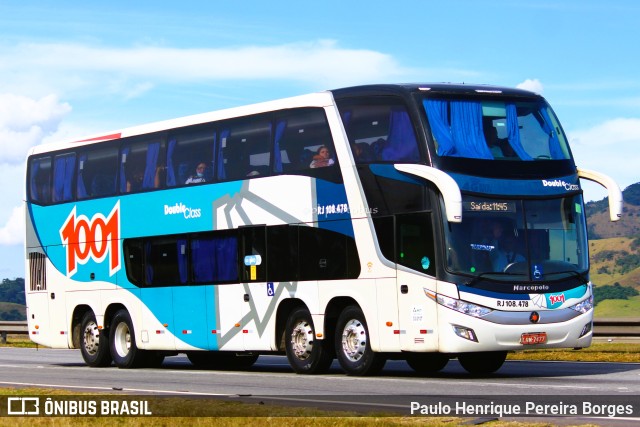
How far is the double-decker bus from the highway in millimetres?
569

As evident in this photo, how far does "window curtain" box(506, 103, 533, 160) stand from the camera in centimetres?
2086

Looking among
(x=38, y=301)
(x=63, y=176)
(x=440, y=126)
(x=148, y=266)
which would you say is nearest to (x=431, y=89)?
(x=440, y=126)

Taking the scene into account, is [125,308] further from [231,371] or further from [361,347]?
[361,347]

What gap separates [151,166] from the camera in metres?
26.3

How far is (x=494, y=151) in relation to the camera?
20609 mm

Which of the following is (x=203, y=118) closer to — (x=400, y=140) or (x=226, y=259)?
(x=226, y=259)

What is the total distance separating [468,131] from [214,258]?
6376 mm

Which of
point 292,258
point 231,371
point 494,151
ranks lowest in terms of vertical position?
point 231,371

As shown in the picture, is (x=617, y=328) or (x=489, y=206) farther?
(x=617, y=328)

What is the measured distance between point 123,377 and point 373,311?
5.19 m

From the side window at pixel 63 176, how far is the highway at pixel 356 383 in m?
3.78

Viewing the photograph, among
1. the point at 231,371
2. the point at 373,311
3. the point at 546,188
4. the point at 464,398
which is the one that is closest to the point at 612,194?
the point at 546,188

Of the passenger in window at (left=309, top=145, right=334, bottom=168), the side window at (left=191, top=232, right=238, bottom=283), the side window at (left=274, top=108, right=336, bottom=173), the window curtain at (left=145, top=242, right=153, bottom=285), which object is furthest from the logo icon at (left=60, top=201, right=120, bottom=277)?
the passenger in window at (left=309, top=145, right=334, bottom=168)

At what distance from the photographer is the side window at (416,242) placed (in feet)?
65.9
